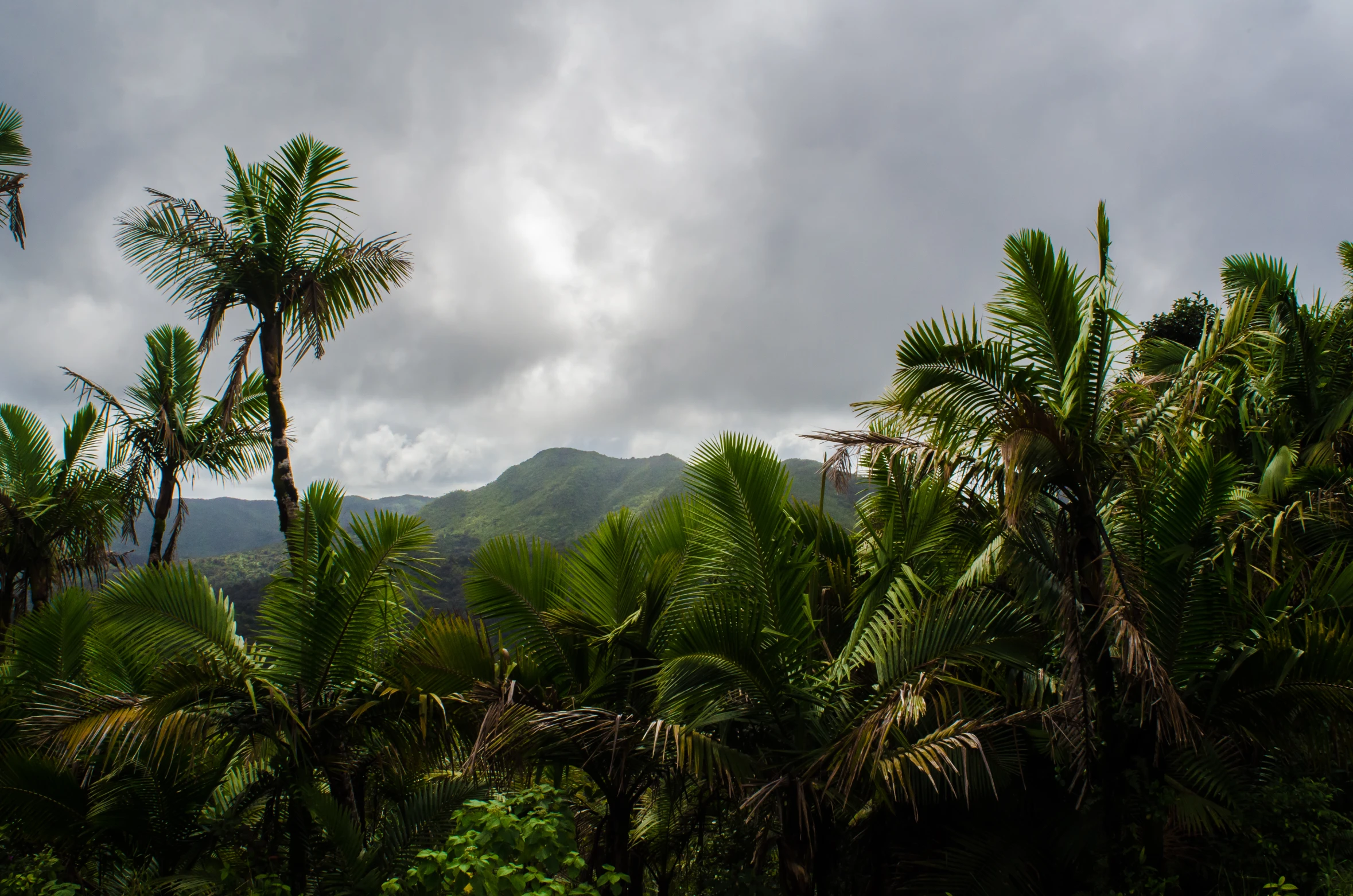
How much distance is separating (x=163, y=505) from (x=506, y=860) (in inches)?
383

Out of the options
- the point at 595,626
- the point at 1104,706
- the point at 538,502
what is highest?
the point at 538,502

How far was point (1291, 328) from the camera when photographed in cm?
978

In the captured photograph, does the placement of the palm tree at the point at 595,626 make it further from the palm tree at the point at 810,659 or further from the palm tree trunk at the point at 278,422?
the palm tree trunk at the point at 278,422

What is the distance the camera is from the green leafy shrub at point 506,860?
3.78 m

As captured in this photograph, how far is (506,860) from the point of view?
4.62 metres

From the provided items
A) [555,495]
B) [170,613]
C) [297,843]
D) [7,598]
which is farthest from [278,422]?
→ [555,495]

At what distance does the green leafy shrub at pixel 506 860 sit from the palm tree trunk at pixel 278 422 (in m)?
3.77

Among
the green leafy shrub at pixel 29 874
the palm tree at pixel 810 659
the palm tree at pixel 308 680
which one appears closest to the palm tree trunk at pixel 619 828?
the palm tree at pixel 810 659

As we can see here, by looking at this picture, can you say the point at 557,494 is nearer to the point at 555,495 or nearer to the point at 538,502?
the point at 555,495

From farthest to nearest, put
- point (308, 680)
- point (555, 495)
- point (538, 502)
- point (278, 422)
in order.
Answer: point (555, 495), point (538, 502), point (278, 422), point (308, 680)

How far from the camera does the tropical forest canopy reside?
5.21 metres

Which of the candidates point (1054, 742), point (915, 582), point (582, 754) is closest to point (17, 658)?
point (582, 754)

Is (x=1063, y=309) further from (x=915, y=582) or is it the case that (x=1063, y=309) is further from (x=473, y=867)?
(x=473, y=867)

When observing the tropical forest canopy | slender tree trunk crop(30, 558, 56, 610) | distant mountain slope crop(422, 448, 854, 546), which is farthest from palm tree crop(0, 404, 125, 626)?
distant mountain slope crop(422, 448, 854, 546)
